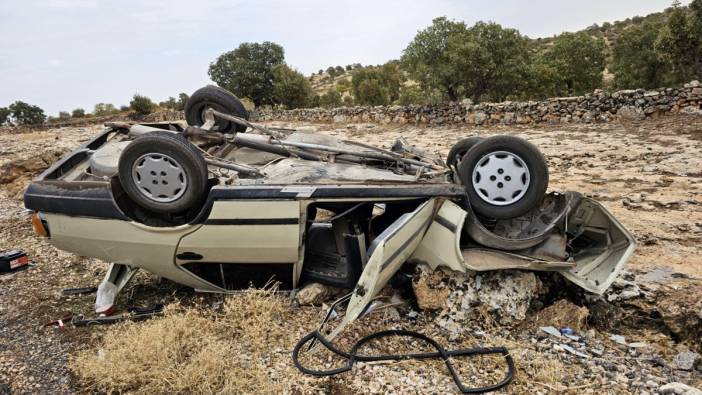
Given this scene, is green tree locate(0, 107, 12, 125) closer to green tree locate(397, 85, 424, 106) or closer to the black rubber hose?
green tree locate(397, 85, 424, 106)

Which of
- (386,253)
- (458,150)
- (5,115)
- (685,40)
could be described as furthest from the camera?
(5,115)

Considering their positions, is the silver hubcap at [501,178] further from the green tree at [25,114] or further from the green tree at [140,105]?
the green tree at [25,114]

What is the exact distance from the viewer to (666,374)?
303cm

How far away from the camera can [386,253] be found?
2.96 meters

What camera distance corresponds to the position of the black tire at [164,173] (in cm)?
339

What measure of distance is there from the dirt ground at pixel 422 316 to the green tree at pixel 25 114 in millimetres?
25775

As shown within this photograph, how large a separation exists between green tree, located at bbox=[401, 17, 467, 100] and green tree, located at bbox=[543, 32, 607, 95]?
681 cm

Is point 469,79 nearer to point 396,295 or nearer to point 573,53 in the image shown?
point 573,53

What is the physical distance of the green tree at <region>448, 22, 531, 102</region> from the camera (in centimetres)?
1625

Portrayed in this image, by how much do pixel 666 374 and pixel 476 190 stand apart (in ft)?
5.64

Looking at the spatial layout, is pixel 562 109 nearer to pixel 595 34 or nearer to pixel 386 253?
pixel 386 253

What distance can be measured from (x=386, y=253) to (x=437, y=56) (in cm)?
1612

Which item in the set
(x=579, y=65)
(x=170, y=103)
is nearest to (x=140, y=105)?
(x=170, y=103)

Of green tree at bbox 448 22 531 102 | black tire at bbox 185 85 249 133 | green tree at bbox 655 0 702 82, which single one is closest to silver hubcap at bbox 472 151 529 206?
black tire at bbox 185 85 249 133
